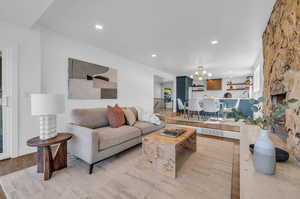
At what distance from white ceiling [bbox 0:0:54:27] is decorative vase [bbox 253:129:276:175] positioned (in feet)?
8.94

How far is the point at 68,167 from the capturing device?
1.83 metres

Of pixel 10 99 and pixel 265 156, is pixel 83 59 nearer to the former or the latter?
pixel 10 99

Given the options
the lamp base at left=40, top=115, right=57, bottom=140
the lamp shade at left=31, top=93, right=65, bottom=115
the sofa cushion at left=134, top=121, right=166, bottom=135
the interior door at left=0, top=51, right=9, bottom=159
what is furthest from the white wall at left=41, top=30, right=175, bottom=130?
the sofa cushion at left=134, top=121, right=166, bottom=135

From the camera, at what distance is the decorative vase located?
32.5 inches

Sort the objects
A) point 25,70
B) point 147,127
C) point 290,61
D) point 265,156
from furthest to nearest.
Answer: point 147,127 < point 25,70 < point 290,61 < point 265,156

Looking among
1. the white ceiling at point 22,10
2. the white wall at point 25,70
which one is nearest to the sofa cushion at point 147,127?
the white wall at point 25,70

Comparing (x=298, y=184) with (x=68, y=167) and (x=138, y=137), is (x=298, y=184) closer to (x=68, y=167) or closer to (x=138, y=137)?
(x=138, y=137)

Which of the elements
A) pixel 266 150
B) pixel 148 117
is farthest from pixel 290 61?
pixel 148 117

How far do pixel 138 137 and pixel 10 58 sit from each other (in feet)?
8.59

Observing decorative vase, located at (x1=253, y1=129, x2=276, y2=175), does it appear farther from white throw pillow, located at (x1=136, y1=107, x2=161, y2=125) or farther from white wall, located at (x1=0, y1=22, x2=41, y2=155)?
white wall, located at (x1=0, y1=22, x2=41, y2=155)

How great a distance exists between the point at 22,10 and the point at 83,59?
Result: 1.35m

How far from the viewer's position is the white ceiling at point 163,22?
6.09 ft

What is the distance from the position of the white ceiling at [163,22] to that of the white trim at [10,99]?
85 cm

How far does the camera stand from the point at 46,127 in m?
1.67
